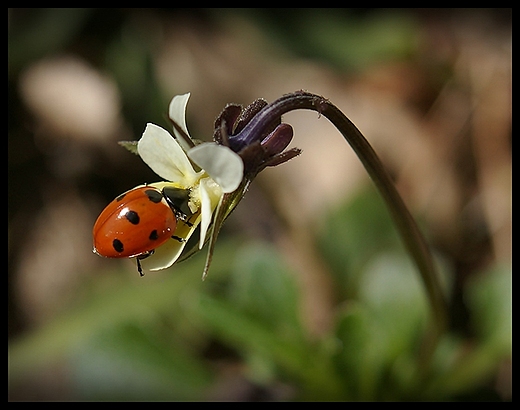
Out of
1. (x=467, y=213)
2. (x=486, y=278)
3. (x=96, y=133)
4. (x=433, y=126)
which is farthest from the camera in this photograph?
(x=96, y=133)

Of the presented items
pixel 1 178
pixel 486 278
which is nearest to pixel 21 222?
pixel 1 178

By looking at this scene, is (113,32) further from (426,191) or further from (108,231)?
(108,231)

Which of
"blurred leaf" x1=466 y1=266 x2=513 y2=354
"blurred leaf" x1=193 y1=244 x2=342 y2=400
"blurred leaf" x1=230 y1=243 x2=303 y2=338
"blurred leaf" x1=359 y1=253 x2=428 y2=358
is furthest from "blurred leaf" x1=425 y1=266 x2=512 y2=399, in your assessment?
"blurred leaf" x1=230 y1=243 x2=303 y2=338

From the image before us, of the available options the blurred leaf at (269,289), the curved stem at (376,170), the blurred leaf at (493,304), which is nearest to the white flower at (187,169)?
the curved stem at (376,170)

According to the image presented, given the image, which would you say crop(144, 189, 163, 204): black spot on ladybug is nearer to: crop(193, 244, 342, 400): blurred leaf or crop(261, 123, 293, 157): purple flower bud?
crop(261, 123, 293, 157): purple flower bud

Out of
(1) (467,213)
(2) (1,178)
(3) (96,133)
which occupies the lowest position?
(1) (467,213)

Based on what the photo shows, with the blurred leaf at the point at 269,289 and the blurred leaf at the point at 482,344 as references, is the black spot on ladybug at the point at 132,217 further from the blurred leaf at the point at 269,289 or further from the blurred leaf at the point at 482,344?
the blurred leaf at the point at 482,344
